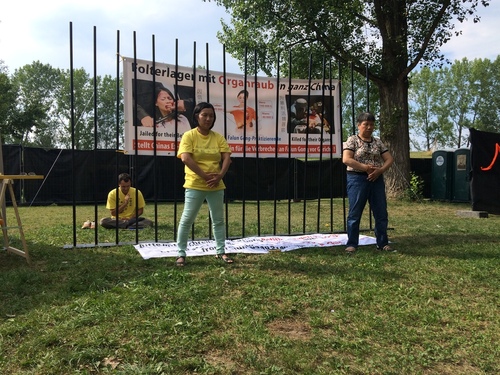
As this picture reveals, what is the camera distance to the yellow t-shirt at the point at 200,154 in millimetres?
4480

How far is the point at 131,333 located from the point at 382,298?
6.43ft

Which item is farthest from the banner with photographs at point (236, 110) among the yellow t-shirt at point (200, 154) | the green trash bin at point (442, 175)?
the green trash bin at point (442, 175)

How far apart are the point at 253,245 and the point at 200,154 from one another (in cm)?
157

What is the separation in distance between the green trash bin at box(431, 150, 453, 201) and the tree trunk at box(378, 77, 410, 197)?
2.75 metres

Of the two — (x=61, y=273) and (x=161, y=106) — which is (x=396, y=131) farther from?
(x=61, y=273)

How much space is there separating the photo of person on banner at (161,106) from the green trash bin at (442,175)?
13.1m

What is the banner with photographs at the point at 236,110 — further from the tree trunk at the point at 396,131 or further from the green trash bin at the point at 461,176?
the green trash bin at the point at 461,176

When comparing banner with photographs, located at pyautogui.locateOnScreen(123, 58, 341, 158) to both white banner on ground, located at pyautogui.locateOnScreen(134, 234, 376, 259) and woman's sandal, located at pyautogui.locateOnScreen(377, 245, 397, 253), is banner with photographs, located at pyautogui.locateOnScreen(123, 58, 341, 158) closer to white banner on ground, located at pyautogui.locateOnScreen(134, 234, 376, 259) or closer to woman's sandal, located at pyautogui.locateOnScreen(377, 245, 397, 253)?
white banner on ground, located at pyautogui.locateOnScreen(134, 234, 376, 259)

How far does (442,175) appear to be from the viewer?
16.1 metres

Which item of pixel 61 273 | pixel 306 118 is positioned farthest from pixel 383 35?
pixel 61 273

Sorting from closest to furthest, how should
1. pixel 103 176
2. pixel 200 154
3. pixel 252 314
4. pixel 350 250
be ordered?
1. pixel 252 314
2. pixel 200 154
3. pixel 350 250
4. pixel 103 176

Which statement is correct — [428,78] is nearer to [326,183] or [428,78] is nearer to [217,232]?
[326,183]

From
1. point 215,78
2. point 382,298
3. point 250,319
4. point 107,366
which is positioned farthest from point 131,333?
point 215,78

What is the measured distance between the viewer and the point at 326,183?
18422 mm
